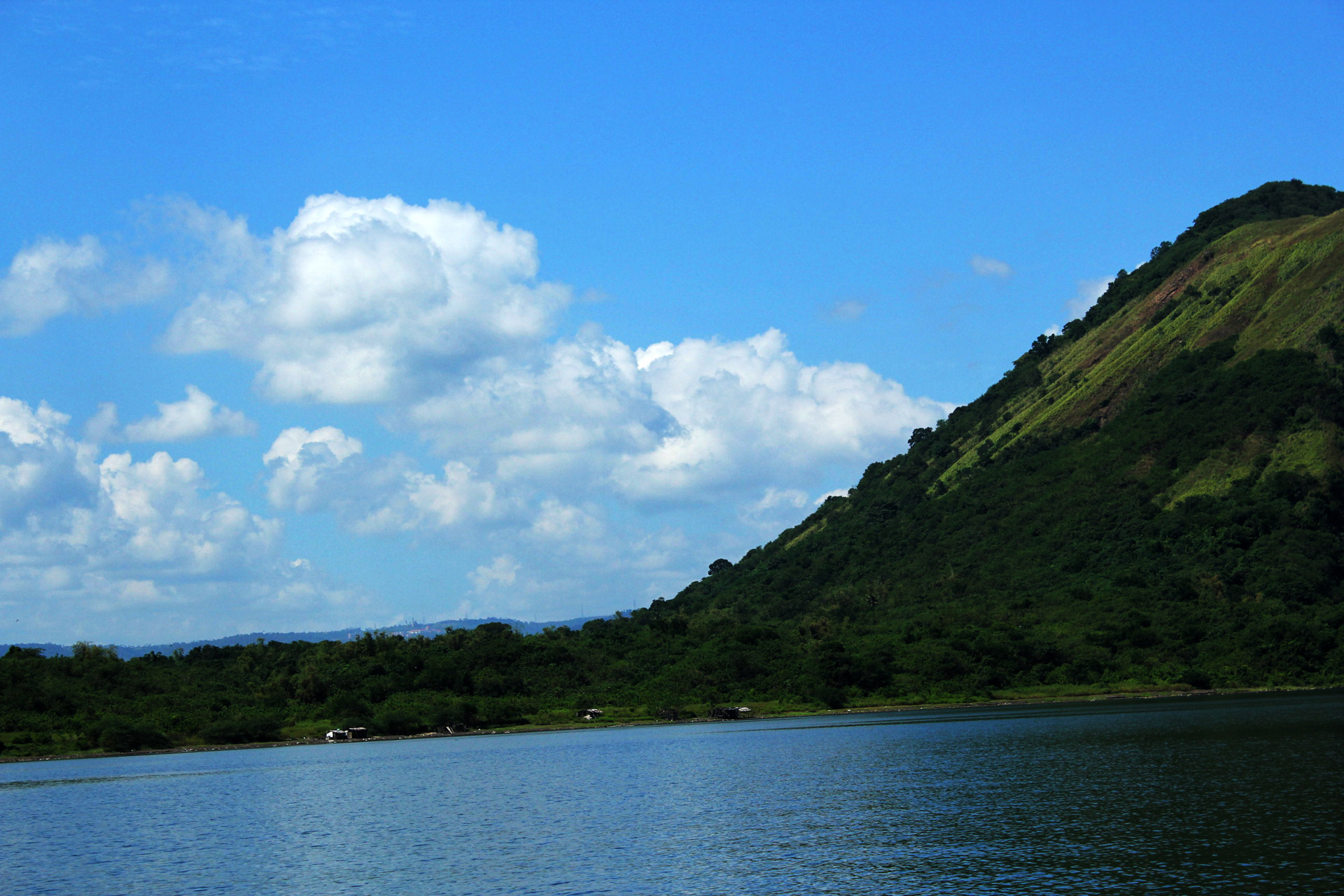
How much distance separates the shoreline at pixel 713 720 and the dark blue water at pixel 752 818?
29.7 meters

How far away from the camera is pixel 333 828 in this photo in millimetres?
72875

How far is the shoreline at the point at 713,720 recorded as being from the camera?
146500 millimetres

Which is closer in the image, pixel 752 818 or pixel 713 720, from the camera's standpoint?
pixel 752 818

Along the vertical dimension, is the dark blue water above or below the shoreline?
below

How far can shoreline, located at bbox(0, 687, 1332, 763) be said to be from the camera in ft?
481

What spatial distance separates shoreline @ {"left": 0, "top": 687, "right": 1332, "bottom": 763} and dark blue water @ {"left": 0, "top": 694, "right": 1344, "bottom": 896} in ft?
97.6

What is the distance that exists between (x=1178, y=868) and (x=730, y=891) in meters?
19.3

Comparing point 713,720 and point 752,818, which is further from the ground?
point 713,720

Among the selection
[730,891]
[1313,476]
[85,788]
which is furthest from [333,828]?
[1313,476]

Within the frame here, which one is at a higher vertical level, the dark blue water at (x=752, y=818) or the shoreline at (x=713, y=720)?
the shoreline at (x=713, y=720)

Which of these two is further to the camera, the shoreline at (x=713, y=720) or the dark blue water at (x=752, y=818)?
the shoreline at (x=713, y=720)

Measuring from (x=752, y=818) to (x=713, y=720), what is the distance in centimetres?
9387

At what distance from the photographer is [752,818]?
68250 millimetres

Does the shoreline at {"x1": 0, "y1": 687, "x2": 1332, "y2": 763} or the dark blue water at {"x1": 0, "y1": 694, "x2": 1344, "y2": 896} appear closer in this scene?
the dark blue water at {"x1": 0, "y1": 694, "x2": 1344, "y2": 896}
